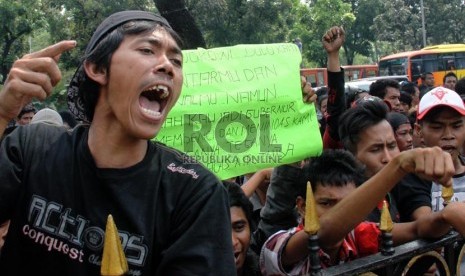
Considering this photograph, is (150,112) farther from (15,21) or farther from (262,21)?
(262,21)

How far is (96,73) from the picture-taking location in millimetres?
1605

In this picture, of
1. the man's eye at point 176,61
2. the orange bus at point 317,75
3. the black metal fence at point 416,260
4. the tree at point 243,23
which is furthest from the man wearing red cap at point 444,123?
the tree at point 243,23

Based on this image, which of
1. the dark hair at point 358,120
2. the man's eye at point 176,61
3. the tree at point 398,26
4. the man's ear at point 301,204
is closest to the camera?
the man's eye at point 176,61

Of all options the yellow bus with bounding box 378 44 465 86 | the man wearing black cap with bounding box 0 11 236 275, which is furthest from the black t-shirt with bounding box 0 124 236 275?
the yellow bus with bounding box 378 44 465 86

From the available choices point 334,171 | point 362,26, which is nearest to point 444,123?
point 334,171

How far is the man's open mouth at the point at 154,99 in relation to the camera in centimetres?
158

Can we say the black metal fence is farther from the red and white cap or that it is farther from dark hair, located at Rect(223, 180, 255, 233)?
the red and white cap

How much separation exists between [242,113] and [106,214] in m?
1.26

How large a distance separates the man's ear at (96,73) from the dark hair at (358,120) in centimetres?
163

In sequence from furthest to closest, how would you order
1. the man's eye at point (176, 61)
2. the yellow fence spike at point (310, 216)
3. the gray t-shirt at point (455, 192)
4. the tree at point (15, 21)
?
the tree at point (15, 21)
the gray t-shirt at point (455, 192)
the yellow fence spike at point (310, 216)
the man's eye at point (176, 61)

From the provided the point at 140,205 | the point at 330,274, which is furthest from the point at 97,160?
the point at 330,274

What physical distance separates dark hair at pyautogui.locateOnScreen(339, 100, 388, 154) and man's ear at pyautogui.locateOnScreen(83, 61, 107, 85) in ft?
5.35

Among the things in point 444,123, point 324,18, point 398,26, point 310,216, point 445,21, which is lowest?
point 310,216

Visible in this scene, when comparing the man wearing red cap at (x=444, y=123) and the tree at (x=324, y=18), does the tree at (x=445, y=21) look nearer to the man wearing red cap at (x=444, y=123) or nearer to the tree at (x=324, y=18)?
the tree at (x=324, y=18)
